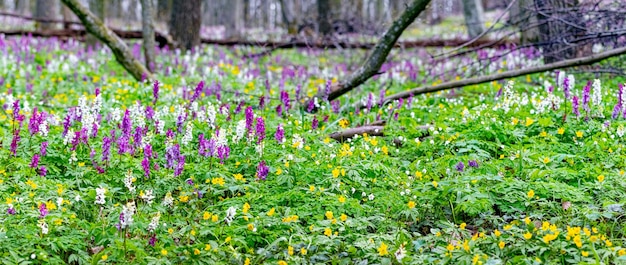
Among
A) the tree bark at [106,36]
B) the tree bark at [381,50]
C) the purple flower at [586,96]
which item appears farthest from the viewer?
the tree bark at [106,36]

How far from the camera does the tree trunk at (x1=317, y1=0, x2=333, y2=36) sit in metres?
19.3

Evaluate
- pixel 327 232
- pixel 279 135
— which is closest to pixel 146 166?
pixel 279 135

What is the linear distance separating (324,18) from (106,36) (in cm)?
1105

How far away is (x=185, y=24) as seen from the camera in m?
15.6

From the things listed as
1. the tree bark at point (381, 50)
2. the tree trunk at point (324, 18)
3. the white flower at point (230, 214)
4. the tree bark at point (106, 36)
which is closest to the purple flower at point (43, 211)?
the white flower at point (230, 214)

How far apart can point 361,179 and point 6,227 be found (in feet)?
9.21

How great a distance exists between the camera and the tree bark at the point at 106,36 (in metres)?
9.82

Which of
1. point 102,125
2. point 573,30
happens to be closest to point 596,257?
point 102,125

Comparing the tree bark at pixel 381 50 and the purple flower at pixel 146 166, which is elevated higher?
the tree bark at pixel 381 50

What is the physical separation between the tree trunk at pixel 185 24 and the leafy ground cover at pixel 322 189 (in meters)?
8.59

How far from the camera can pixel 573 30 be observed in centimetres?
1045

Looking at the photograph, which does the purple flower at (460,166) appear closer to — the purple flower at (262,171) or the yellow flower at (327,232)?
the yellow flower at (327,232)

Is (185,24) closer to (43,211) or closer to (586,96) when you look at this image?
(586,96)

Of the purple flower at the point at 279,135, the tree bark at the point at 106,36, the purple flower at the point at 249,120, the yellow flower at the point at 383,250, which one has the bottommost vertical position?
the yellow flower at the point at 383,250
